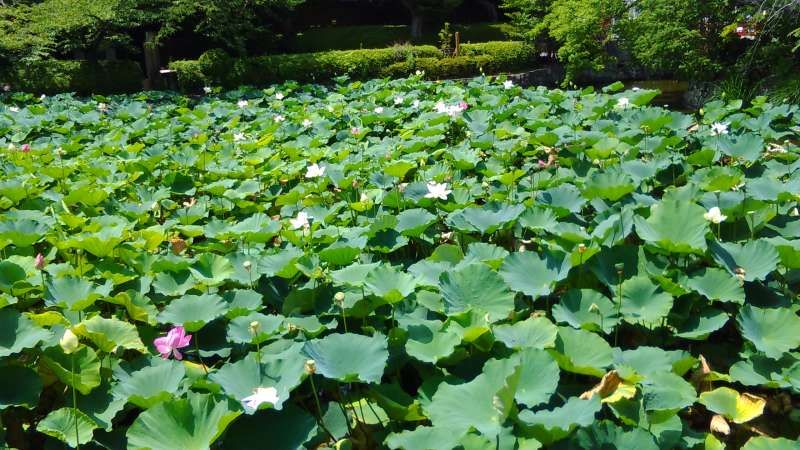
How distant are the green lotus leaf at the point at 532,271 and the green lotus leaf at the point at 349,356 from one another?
494 millimetres

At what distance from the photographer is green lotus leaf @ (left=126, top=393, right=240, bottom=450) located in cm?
124

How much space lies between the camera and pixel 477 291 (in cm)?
168

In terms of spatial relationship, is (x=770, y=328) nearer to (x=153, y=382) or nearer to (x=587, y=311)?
(x=587, y=311)

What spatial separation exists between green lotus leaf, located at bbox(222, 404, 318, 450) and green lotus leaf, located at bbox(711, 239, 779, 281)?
121cm

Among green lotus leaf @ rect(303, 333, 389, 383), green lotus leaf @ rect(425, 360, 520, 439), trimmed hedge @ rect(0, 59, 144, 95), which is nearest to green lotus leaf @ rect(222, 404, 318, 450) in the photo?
green lotus leaf @ rect(303, 333, 389, 383)

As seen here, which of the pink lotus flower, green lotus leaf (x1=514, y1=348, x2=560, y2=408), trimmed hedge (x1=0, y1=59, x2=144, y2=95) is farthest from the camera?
trimmed hedge (x1=0, y1=59, x2=144, y2=95)

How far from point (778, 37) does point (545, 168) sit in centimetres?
721

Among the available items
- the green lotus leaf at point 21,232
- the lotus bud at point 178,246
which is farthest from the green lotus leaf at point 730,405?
the green lotus leaf at point 21,232

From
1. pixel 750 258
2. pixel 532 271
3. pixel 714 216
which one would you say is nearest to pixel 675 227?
pixel 714 216

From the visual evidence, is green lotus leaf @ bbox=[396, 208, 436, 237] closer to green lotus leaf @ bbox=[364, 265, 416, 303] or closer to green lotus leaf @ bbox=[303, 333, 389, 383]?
green lotus leaf @ bbox=[364, 265, 416, 303]

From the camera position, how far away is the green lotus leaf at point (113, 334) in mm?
1555

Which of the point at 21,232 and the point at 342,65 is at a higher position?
the point at 21,232

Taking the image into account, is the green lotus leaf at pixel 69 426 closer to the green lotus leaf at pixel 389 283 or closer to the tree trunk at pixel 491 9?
the green lotus leaf at pixel 389 283

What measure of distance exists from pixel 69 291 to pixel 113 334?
30cm
